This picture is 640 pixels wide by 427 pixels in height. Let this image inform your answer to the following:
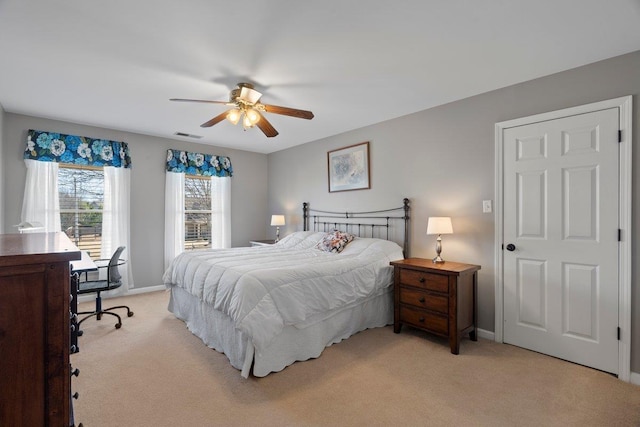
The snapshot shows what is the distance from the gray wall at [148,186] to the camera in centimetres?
385

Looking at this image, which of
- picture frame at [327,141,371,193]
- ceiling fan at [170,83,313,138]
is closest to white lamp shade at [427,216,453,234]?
picture frame at [327,141,371,193]

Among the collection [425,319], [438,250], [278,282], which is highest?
[438,250]

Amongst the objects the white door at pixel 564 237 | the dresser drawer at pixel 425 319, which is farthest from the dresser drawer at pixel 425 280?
the white door at pixel 564 237

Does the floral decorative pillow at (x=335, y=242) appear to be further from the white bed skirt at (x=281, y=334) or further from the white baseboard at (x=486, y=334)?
the white baseboard at (x=486, y=334)

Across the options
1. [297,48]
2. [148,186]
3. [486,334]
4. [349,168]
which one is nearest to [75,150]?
[148,186]

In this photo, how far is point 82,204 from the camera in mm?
4363

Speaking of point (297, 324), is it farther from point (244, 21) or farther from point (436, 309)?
point (244, 21)

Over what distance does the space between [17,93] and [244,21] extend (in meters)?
2.94

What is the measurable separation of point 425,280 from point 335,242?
4.38ft

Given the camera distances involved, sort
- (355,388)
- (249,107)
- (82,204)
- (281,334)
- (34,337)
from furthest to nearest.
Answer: (82,204), (249,107), (281,334), (355,388), (34,337)

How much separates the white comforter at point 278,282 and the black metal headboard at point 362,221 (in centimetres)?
37

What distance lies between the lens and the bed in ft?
7.88

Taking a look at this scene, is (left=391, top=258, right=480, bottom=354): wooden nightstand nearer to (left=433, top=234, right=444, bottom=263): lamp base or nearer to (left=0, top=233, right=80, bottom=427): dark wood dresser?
(left=433, top=234, right=444, bottom=263): lamp base

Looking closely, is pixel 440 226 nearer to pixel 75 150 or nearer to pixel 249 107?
pixel 249 107
